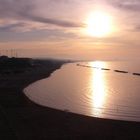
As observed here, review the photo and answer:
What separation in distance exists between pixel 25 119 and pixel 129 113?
13.1 meters

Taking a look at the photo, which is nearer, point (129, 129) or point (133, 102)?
point (129, 129)

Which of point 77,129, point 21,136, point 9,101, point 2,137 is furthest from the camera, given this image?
point 9,101

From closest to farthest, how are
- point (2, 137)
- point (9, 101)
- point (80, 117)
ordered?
point (2, 137)
point (80, 117)
point (9, 101)

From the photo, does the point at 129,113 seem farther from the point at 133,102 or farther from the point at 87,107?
the point at 133,102

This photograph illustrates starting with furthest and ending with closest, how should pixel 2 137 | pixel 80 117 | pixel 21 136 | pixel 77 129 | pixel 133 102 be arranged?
pixel 133 102 → pixel 80 117 → pixel 77 129 → pixel 21 136 → pixel 2 137

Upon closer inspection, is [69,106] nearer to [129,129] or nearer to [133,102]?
[133,102]

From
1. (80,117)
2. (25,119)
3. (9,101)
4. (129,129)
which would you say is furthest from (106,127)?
(9,101)

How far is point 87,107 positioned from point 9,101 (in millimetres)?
9969

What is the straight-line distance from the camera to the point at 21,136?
26562 mm

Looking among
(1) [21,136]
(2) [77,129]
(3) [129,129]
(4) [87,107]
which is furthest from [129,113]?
(1) [21,136]

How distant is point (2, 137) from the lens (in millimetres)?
24797

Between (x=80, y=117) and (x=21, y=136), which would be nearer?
(x=21, y=136)

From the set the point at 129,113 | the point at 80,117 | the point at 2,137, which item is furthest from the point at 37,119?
the point at 129,113

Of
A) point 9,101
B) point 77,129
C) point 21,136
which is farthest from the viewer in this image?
point 9,101
